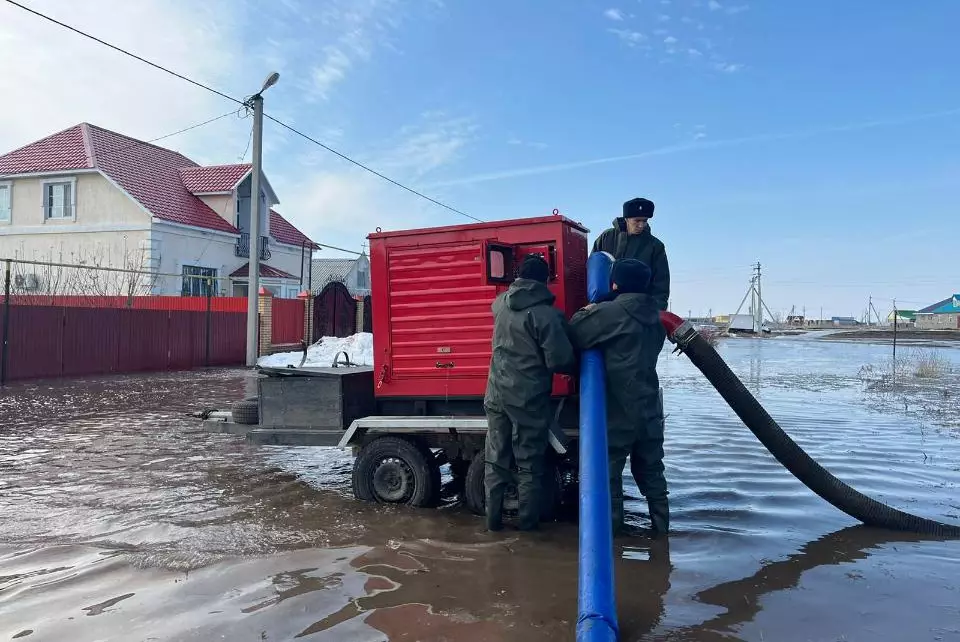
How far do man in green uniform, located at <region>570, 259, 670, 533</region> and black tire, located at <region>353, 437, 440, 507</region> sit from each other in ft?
5.34

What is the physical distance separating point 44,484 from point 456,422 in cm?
402

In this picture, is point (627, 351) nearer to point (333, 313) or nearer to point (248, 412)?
point (248, 412)

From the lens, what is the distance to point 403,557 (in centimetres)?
447

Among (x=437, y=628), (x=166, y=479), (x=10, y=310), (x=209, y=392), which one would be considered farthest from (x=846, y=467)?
(x=10, y=310)

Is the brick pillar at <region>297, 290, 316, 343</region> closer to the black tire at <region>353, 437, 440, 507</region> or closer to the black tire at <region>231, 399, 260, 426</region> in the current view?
the black tire at <region>231, 399, 260, 426</region>

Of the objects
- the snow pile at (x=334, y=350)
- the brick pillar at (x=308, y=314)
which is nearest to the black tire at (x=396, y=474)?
the snow pile at (x=334, y=350)

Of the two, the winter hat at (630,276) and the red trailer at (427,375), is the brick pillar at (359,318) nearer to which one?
the red trailer at (427,375)

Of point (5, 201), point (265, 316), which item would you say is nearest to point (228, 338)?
point (265, 316)

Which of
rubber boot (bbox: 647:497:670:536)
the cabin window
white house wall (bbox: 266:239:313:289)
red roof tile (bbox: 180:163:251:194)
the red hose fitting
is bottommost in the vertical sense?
rubber boot (bbox: 647:497:670:536)

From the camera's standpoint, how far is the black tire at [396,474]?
221 inches

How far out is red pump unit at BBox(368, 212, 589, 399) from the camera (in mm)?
5453

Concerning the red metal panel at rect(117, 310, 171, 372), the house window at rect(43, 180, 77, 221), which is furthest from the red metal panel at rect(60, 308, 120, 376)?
the house window at rect(43, 180, 77, 221)

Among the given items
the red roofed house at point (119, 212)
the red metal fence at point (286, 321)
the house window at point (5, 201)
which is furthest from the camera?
the house window at point (5, 201)

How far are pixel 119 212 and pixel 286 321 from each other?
889cm
